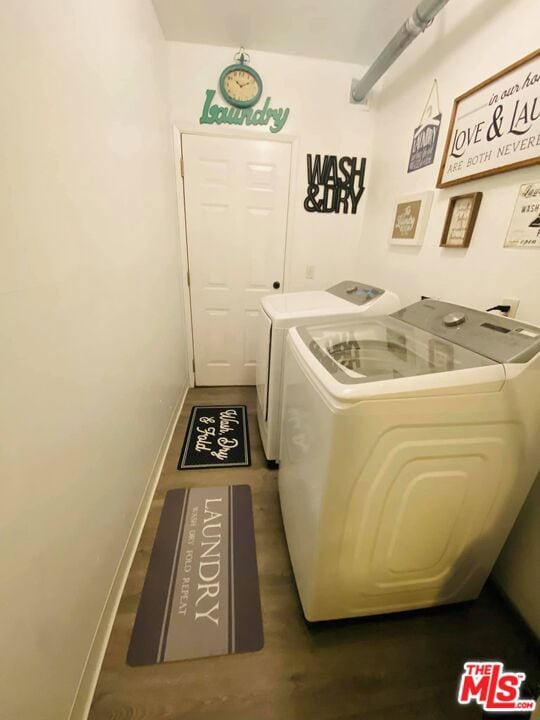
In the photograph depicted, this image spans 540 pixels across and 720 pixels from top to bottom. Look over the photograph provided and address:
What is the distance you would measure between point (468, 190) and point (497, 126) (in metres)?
0.24

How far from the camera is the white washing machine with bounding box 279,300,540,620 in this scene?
2.46ft

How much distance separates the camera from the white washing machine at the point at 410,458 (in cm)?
75

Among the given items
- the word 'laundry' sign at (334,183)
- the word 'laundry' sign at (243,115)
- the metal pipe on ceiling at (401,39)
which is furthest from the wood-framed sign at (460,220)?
the word 'laundry' sign at (243,115)

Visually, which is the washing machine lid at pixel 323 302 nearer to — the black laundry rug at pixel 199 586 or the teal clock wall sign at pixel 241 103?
the black laundry rug at pixel 199 586

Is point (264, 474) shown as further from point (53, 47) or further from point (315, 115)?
point (315, 115)

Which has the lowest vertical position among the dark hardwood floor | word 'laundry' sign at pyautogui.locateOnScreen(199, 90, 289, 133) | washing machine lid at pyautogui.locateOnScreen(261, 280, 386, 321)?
the dark hardwood floor

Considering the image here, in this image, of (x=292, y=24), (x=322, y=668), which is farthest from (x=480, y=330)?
(x=292, y=24)

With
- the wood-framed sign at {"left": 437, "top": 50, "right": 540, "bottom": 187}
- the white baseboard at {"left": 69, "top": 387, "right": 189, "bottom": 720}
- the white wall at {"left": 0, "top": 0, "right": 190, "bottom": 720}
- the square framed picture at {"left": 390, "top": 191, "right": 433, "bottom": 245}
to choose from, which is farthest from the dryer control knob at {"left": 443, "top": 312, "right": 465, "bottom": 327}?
the white baseboard at {"left": 69, "top": 387, "right": 189, "bottom": 720}

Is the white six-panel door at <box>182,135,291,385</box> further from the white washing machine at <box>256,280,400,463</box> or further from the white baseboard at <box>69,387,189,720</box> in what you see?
the white baseboard at <box>69,387,189,720</box>

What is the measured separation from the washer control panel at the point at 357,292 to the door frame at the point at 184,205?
30.9 inches

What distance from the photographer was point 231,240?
2.38m

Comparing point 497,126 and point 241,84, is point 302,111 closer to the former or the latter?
point 241,84

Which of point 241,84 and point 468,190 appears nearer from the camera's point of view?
point 468,190

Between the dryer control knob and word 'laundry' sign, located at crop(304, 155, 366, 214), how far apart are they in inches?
66.7
